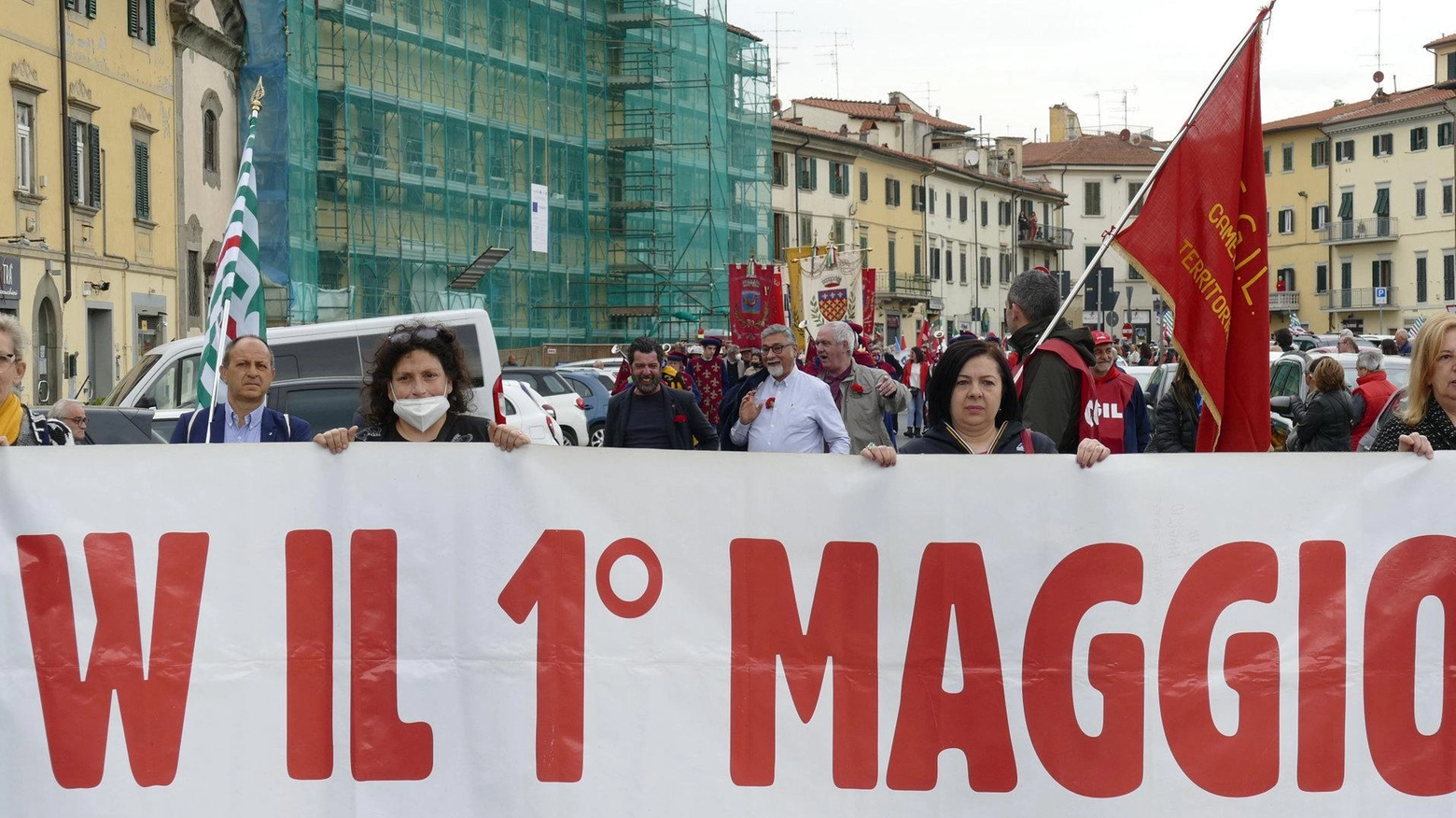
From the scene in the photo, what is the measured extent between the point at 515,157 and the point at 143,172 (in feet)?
59.0

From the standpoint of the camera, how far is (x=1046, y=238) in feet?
346

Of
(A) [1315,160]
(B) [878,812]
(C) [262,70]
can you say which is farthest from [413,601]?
(A) [1315,160]

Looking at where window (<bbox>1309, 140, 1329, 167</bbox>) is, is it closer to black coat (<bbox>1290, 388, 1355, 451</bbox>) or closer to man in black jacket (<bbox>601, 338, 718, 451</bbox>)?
black coat (<bbox>1290, 388, 1355, 451</bbox>)

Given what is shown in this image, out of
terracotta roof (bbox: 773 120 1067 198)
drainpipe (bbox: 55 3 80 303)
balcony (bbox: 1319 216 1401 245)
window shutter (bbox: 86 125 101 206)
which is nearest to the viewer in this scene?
drainpipe (bbox: 55 3 80 303)

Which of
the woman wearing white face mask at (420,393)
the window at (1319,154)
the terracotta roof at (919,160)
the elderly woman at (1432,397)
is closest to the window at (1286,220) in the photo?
the window at (1319,154)

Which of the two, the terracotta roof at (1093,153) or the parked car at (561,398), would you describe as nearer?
the parked car at (561,398)

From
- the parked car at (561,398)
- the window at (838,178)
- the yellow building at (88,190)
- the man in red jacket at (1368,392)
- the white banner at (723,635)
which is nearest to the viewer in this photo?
the white banner at (723,635)

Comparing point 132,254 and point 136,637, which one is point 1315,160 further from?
point 136,637

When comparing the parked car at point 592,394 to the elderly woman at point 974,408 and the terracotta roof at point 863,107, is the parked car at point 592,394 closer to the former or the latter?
the elderly woman at point 974,408

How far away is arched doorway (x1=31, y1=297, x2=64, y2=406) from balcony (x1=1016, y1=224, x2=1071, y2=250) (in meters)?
78.1

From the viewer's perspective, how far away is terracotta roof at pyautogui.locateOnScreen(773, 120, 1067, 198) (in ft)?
241

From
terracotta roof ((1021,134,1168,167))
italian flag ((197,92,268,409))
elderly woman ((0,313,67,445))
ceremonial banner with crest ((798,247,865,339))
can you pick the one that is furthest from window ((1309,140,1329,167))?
elderly woman ((0,313,67,445))

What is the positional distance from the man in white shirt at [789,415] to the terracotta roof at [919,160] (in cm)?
6223

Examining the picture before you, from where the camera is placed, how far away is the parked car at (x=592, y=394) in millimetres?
29375
